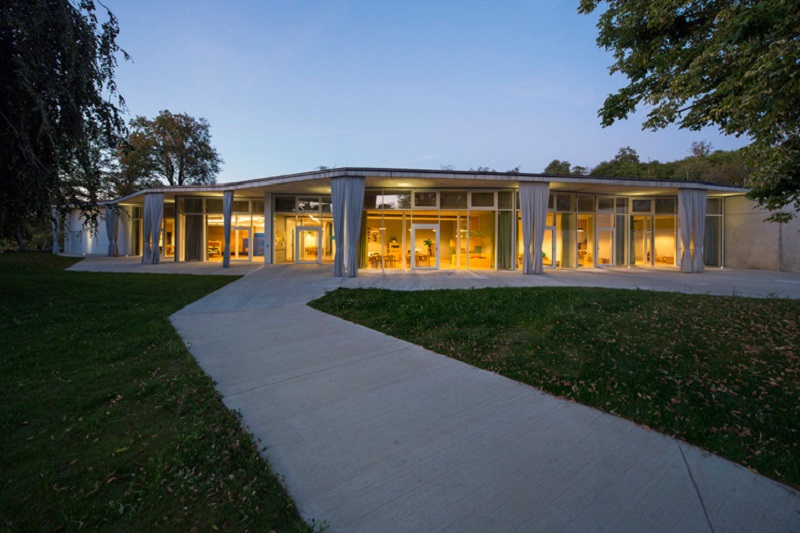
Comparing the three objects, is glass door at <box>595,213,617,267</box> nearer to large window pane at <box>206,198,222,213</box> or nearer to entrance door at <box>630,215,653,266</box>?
entrance door at <box>630,215,653,266</box>

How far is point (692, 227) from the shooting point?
722 inches

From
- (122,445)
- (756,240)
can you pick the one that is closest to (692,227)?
(756,240)

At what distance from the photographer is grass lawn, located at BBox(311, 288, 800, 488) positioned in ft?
10.7

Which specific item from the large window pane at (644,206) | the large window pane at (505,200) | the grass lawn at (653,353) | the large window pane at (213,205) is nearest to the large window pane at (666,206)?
the large window pane at (644,206)

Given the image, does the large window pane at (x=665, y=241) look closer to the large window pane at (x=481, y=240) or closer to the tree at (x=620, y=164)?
the large window pane at (x=481, y=240)

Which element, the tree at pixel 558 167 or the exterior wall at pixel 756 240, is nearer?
the exterior wall at pixel 756 240

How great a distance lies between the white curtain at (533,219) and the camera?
16469mm

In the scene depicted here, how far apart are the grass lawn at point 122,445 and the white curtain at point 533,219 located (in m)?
14.2

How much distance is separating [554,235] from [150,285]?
17.5 m

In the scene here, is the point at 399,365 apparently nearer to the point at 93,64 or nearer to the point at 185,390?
the point at 185,390

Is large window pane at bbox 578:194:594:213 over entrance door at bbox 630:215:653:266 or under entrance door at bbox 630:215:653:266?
over

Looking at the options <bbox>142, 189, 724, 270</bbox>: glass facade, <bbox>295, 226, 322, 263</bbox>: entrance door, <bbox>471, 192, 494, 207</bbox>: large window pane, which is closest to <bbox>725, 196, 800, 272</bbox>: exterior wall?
<bbox>142, 189, 724, 270</bbox>: glass facade

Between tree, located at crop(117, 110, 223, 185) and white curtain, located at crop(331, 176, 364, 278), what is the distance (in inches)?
1020

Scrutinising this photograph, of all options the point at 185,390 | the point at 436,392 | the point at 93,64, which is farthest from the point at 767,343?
the point at 93,64
